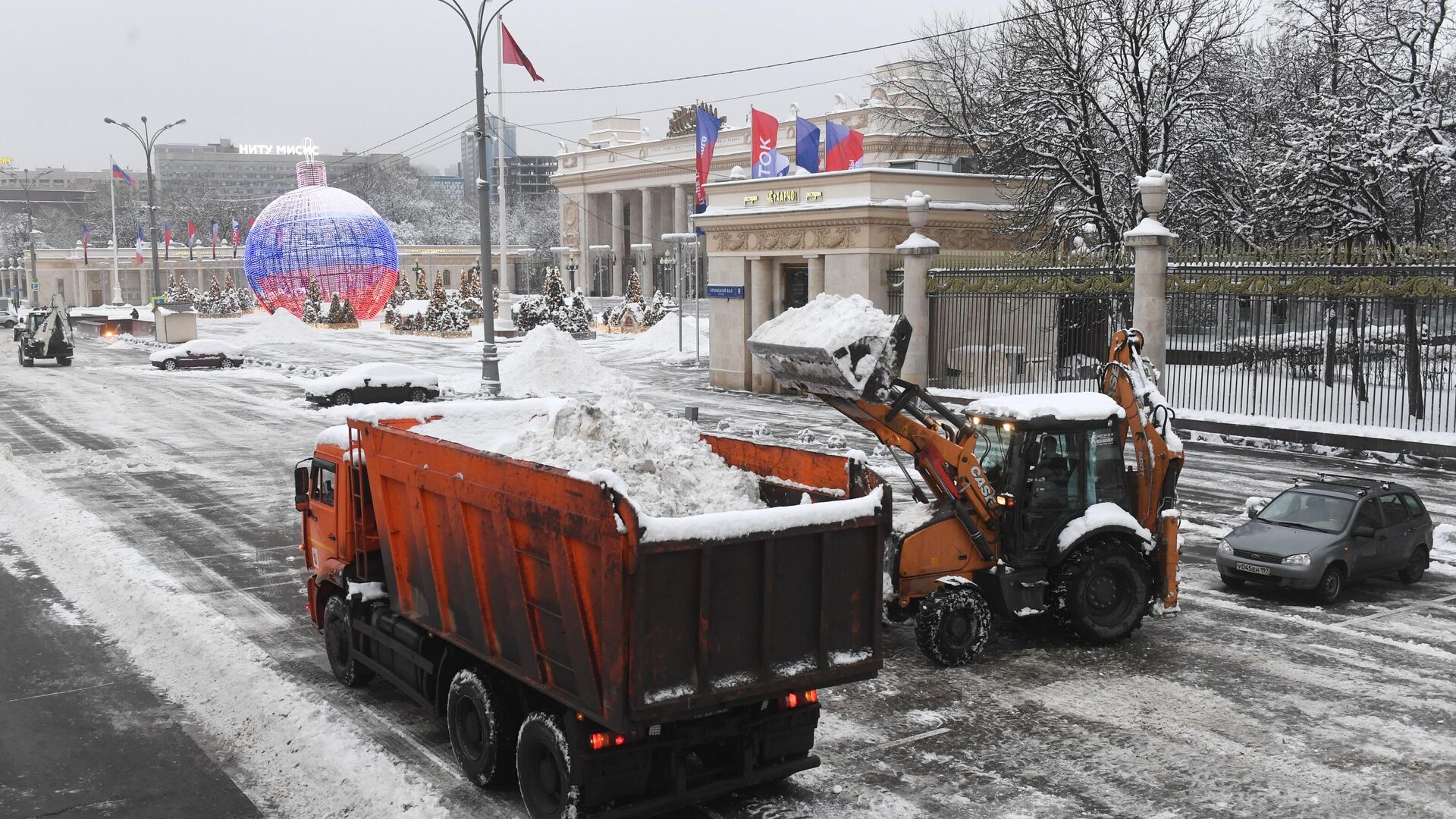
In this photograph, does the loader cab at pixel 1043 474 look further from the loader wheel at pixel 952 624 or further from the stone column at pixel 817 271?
the stone column at pixel 817 271

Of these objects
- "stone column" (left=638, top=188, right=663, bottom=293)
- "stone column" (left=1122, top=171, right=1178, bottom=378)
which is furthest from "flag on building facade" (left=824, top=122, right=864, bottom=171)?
"stone column" (left=638, top=188, right=663, bottom=293)

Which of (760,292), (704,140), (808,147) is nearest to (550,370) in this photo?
(760,292)

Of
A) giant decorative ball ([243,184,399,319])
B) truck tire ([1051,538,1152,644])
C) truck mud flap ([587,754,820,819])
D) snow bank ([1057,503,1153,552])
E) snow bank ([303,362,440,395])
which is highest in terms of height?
giant decorative ball ([243,184,399,319])

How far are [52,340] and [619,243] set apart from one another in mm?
72525

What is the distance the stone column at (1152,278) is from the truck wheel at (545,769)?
19207mm

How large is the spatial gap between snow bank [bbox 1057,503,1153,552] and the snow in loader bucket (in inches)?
85.3

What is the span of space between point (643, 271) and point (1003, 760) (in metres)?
97.2

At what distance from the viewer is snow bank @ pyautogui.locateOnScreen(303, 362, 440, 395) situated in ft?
97.0

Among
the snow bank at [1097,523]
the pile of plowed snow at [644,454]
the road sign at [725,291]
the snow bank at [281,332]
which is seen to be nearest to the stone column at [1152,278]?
the road sign at [725,291]

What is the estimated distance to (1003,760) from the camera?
8141mm

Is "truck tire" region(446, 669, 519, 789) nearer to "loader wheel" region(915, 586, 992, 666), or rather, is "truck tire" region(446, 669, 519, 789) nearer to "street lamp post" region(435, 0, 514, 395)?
"loader wheel" region(915, 586, 992, 666)

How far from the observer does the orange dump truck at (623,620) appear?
626 centimetres

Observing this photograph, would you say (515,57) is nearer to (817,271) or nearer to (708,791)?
(817,271)

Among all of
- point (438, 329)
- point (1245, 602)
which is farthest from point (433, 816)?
point (438, 329)
